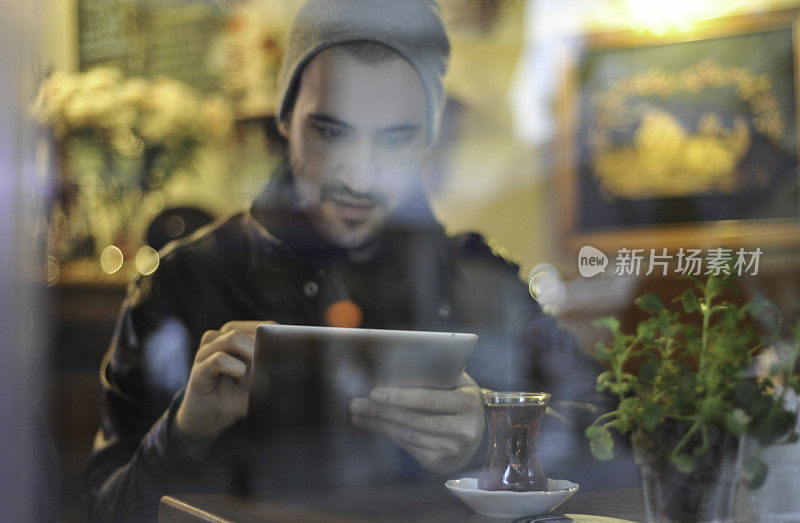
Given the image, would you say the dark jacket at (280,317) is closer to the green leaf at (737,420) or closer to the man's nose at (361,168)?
the man's nose at (361,168)

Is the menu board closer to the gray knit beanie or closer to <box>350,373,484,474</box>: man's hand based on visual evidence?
the gray knit beanie

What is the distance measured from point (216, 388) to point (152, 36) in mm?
545

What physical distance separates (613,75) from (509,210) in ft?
0.73

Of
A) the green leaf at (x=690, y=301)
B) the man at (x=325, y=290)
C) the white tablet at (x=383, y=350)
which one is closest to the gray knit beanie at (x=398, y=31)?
the man at (x=325, y=290)

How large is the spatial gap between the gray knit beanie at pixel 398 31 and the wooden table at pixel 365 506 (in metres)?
0.49

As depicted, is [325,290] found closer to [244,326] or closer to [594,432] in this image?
[244,326]

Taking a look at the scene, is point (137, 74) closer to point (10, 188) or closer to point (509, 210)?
point (10, 188)

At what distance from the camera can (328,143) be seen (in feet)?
3.85

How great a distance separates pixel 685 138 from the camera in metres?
1.05

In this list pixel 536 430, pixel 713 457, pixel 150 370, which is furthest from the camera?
pixel 150 370

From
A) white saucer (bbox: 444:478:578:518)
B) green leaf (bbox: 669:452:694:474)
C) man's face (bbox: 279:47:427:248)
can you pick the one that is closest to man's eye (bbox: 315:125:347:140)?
man's face (bbox: 279:47:427:248)

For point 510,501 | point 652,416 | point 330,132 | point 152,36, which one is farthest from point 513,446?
point 152,36

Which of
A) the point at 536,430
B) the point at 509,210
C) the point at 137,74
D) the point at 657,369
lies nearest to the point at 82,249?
the point at 137,74

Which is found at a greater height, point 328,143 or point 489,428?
point 328,143
